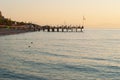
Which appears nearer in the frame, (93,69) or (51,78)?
(51,78)

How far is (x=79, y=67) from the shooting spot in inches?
1446

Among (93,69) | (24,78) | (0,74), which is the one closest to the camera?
(24,78)

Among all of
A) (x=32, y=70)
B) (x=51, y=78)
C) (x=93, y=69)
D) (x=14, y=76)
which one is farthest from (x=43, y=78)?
(x=93, y=69)

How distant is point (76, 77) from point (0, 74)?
703 cm

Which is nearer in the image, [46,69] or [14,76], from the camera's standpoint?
[14,76]

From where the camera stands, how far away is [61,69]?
113ft

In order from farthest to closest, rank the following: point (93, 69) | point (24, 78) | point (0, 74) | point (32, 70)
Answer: point (93, 69), point (32, 70), point (0, 74), point (24, 78)

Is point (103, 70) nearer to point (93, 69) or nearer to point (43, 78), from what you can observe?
point (93, 69)

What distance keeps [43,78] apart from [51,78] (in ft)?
2.35

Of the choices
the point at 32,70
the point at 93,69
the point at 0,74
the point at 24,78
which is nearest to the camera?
the point at 24,78

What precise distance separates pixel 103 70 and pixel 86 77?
18.1 feet

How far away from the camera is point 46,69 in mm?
34125

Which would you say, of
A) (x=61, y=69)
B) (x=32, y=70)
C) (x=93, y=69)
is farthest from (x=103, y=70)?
(x=32, y=70)

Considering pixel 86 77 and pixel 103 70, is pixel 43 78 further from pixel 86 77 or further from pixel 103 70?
pixel 103 70
